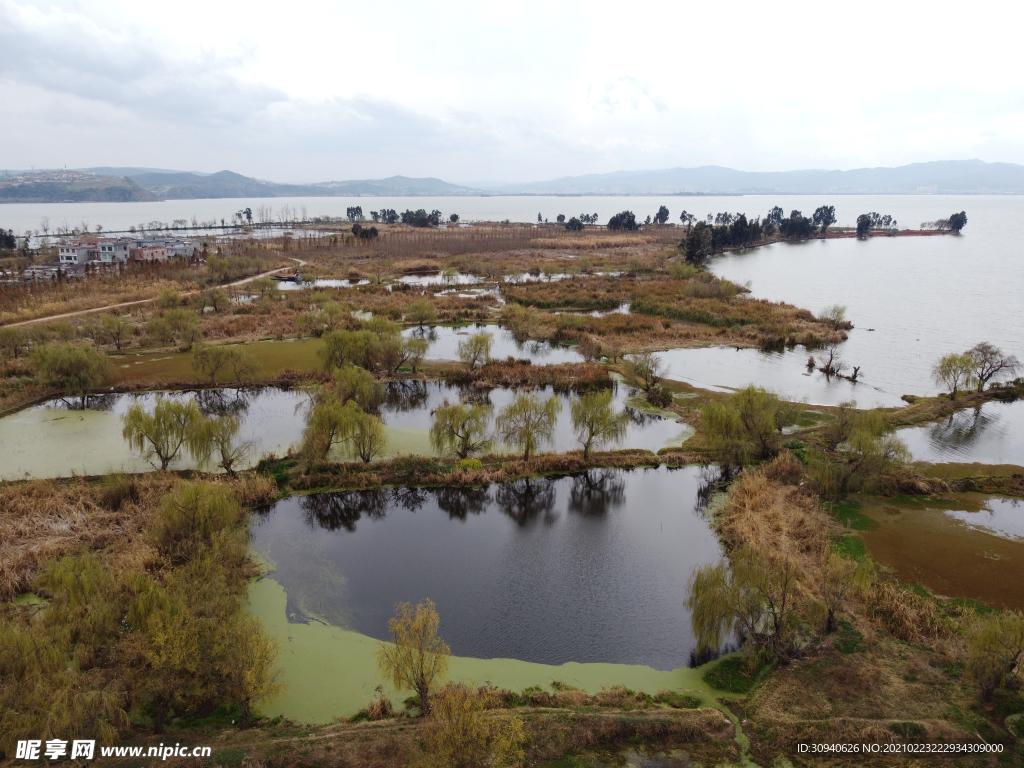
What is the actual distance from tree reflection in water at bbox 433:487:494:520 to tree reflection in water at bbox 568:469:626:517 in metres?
4.39

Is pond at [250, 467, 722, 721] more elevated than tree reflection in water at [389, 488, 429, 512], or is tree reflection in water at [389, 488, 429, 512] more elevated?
tree reflection in water at [389, 488, 429, 512]

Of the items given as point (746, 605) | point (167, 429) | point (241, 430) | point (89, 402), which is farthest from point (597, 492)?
point (89, 402)

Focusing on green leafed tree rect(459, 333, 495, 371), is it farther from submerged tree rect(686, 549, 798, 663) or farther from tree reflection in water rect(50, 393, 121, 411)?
submerged tree rect(686, 549, 798, 663)

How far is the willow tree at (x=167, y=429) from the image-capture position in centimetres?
2766

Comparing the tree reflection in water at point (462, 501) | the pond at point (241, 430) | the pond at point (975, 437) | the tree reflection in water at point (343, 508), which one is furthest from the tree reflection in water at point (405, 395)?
the pond at point (975, 437)

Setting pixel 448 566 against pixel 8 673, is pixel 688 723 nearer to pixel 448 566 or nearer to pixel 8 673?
pixel 448 566

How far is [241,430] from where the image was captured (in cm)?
3406

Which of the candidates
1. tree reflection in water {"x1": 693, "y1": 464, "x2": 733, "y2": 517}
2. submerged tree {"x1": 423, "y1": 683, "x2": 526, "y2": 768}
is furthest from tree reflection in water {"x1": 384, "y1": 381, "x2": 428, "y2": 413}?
submerged tree {"x1": 423, "y1": 683, "x2": 526, "y2": 768}

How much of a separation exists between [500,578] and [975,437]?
3157 cm

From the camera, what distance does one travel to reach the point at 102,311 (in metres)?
59.3

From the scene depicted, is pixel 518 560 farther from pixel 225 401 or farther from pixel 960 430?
pixel 960 430

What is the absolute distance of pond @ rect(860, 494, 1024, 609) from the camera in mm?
20438

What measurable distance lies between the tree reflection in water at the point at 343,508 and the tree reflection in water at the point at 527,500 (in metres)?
5.98

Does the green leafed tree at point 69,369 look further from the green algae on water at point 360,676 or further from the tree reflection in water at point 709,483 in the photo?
the tree reflection in water at point 709,483
